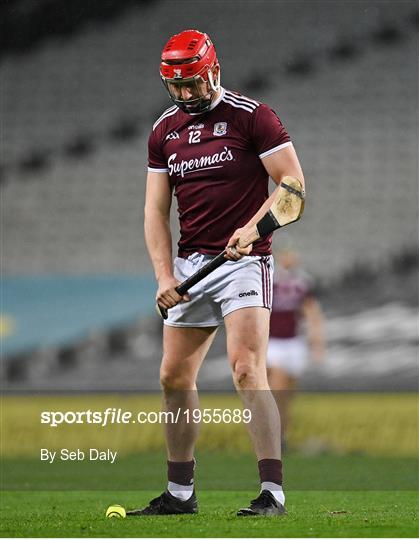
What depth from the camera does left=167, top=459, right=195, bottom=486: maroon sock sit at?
15.7 feet

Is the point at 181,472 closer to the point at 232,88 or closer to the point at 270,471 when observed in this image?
the point at 270,471

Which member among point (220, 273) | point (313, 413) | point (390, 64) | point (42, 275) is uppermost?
point (390, 64)

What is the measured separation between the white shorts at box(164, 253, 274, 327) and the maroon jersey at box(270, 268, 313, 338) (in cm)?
575

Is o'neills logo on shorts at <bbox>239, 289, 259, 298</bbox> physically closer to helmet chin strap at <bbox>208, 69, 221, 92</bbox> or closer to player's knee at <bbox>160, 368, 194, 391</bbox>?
player's knee at <bbox>160, 368, 194, 391</bbox>

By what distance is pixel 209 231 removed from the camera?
15.7 feet

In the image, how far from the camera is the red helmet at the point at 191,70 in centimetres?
462

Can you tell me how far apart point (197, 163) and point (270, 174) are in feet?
1.05

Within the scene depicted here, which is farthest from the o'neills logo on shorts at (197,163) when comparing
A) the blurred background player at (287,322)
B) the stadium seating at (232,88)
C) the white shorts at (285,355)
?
the stadium seating at (232,88)

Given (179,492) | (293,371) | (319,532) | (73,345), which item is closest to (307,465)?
(293,371)

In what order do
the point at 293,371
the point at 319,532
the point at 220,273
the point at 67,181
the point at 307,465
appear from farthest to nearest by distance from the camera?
the point at 67,181
the point at 293,371
the point at 307,465
the point at 220,273
the point at 319,532

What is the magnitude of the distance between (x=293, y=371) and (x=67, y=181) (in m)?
5.45

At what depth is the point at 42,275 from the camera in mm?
14219

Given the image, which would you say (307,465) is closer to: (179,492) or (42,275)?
(179,492)

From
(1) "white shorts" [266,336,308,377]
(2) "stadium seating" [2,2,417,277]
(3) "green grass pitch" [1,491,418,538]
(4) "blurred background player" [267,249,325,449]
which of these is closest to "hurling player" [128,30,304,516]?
(3) "green grass pitch" [1,491,418,538]
